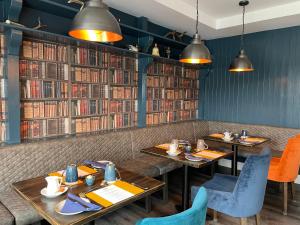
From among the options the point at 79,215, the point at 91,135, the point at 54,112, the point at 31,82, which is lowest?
the point at 79,215

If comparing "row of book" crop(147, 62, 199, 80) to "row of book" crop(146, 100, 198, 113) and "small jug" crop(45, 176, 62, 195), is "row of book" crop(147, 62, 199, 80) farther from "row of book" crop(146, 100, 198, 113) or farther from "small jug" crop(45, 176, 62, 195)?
"small jug" crop(45, 176, 62, 195)

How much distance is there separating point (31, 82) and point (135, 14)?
5.83 ft

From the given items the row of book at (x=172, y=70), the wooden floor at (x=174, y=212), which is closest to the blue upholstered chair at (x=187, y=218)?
the wooden floor at (x=174, y=212)

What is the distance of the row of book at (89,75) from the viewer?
2934mm

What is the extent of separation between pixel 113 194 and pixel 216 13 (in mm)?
3412

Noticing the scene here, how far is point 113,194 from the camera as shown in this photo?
1499 mm

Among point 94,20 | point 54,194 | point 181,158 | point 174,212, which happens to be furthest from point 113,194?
point 174,212

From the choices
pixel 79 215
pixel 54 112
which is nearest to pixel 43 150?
pixel 54 112

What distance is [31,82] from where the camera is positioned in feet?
8.36

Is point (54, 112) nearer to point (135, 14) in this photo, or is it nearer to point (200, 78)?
point (135, 14)

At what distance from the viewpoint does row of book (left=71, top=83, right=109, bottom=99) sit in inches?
116

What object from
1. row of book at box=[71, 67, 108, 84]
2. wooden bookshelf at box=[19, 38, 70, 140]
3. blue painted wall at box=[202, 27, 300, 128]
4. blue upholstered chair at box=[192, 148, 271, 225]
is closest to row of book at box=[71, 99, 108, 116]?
wooden bookshelf at box=[19, 38, 70, 140]

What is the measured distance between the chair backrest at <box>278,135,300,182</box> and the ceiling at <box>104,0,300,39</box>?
1918 millimetres

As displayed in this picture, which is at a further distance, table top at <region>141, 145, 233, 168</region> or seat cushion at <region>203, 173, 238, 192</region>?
seat cushion at <region>203, 173, 238, 192</region>
